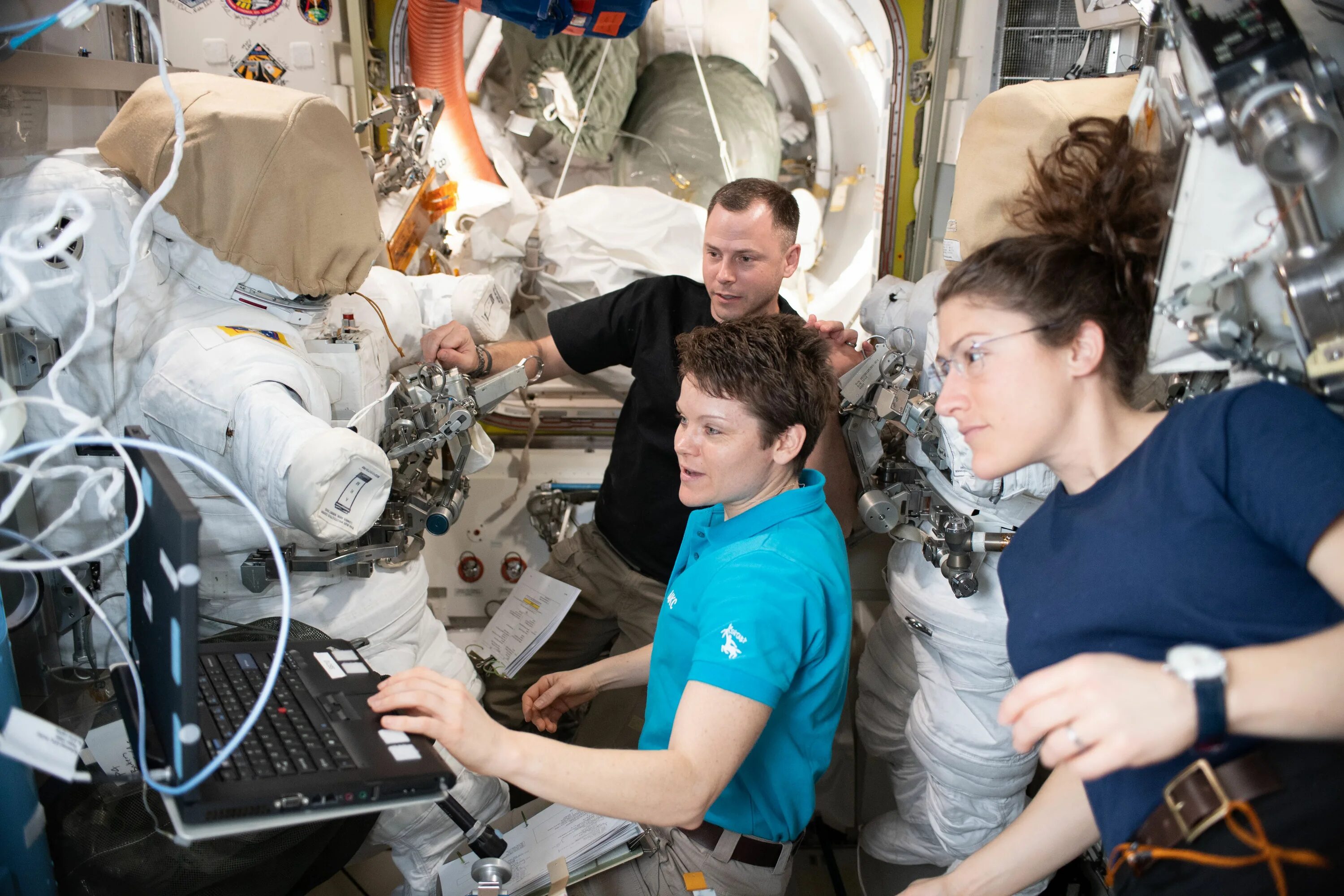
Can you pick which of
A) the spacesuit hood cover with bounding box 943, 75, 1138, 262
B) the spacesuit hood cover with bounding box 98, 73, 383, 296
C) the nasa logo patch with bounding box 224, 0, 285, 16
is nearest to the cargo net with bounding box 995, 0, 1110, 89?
the spacesuit hood cover with bounding box 943, 75, 1138, 262

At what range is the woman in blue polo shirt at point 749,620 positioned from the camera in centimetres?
142

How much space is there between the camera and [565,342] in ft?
9.63

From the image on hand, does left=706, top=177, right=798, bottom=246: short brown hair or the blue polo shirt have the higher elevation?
left=706, top=177, right=798, bottom=246: short brown hair

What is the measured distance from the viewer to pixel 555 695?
2012mm

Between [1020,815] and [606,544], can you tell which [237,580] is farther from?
[1020,815]

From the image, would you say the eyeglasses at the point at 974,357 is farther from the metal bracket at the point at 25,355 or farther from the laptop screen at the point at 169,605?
the metal bracket at the point at 25,355

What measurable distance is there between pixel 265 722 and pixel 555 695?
819 mm

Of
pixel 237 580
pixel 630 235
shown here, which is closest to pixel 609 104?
pixel 630 235

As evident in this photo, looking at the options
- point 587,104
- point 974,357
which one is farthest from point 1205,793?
point 587,104

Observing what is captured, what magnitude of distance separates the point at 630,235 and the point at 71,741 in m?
2.60

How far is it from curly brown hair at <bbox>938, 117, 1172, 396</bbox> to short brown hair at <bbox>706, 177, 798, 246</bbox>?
4.48ft

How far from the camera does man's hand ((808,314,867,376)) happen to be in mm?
2547

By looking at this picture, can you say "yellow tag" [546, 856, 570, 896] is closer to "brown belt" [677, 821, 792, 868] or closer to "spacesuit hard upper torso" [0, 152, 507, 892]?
"brown belt" [677, 821, 792, 868]

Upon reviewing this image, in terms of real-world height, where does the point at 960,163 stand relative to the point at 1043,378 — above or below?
above
